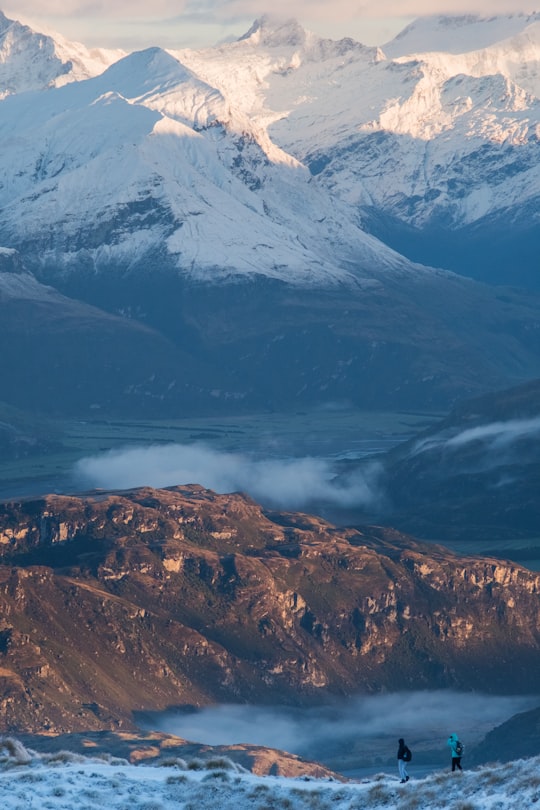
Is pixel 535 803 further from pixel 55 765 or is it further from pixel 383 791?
pixel 55 765

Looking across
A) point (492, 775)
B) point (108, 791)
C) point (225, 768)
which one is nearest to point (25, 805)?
point (108, 791)

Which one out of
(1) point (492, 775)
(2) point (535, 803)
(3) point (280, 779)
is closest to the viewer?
(2) point (535, 803)

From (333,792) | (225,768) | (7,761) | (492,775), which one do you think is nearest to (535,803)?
(492,775)

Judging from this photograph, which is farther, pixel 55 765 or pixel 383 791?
pixel 55 765

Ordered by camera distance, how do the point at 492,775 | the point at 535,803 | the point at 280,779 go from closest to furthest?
the point at 535,803
the point at 492,775
the point at 280,779

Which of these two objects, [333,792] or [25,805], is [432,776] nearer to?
[333,792]

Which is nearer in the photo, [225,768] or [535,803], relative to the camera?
[535,803]
